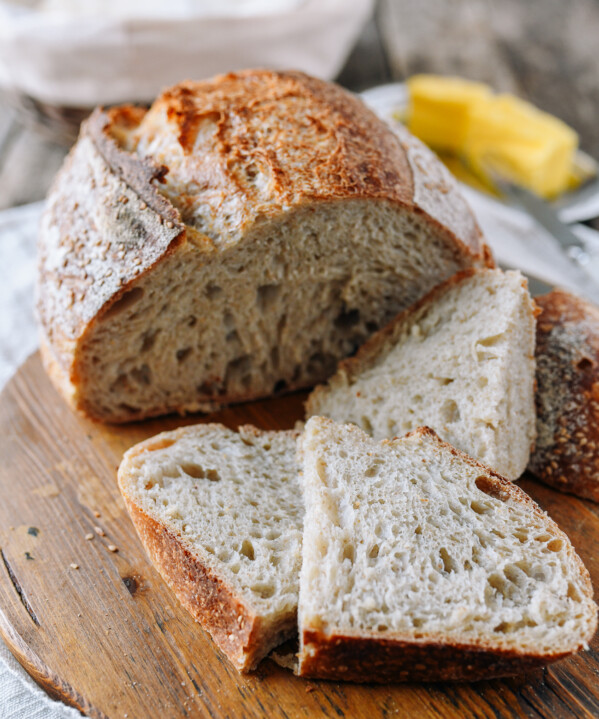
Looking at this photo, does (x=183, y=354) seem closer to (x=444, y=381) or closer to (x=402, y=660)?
(x=444, y=381)

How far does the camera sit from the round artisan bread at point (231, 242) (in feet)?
9.26

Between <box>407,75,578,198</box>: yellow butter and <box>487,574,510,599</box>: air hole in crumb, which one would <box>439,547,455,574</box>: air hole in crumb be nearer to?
<box>487,574,510,599</box>: air hole in crumb

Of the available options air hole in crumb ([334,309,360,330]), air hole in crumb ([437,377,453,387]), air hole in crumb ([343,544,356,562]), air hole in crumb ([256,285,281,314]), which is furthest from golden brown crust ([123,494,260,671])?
air hole in crumb ([334,309,360,330])

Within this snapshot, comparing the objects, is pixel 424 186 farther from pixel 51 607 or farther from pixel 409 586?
pixel 51 607

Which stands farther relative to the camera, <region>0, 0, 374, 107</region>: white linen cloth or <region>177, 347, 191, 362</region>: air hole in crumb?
<region>0, 0, 374, 107</region>: white linen cloth

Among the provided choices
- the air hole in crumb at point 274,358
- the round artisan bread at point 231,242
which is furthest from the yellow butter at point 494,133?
the air hole in crumb at point 274,358

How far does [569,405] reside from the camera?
2898mm

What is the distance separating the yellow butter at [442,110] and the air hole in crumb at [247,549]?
11.9 ft

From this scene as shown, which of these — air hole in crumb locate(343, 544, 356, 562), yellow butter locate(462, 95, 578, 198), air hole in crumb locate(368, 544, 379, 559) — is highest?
yellow butter locate(462, 95, 578, 198)

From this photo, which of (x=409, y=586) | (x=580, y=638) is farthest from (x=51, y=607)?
(x=580, y=638)

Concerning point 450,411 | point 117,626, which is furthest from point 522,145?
point 117,626

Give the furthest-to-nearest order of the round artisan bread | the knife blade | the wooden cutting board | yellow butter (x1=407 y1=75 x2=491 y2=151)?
yellow butter (x1=407 y1=75 x2=491 y2=151) → the knife blade → the round artisan bread → the wooden cutting board

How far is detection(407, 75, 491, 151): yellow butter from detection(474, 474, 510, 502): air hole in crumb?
10.7 feet

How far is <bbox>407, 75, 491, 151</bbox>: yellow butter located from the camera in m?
5.06
